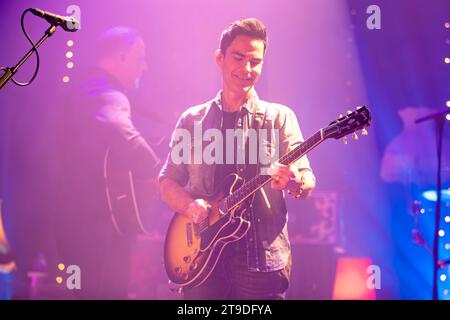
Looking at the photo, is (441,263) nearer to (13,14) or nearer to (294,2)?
(294,2)

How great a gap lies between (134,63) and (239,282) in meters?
1.90

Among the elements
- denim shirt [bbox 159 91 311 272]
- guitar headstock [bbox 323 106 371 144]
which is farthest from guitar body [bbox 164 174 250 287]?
guitar headstock [bbox 323 106 371 144]

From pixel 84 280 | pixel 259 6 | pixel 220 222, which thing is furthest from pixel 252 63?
pixel 84 280

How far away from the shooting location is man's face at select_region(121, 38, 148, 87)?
12.9 feet

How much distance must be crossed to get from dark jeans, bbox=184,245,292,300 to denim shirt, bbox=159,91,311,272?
Answer: 5 centimetres

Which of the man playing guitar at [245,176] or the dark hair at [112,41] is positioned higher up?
the dark hair at [112,41]

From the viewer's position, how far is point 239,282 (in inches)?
123

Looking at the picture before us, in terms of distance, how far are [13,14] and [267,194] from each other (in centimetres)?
264

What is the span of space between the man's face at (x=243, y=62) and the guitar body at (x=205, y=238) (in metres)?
0.71

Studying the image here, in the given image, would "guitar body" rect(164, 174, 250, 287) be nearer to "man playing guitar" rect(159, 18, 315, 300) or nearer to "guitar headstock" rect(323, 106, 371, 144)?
"man playing guitar" rect(159, 18, 315, 300)

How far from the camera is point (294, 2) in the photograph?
159 inches

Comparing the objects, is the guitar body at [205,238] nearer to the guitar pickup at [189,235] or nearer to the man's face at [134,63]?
the guitar pickup at [189,235]

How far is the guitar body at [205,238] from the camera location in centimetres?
310

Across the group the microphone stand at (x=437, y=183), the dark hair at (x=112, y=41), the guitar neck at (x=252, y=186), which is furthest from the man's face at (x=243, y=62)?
the microphone stand at (x=437, y=183)
